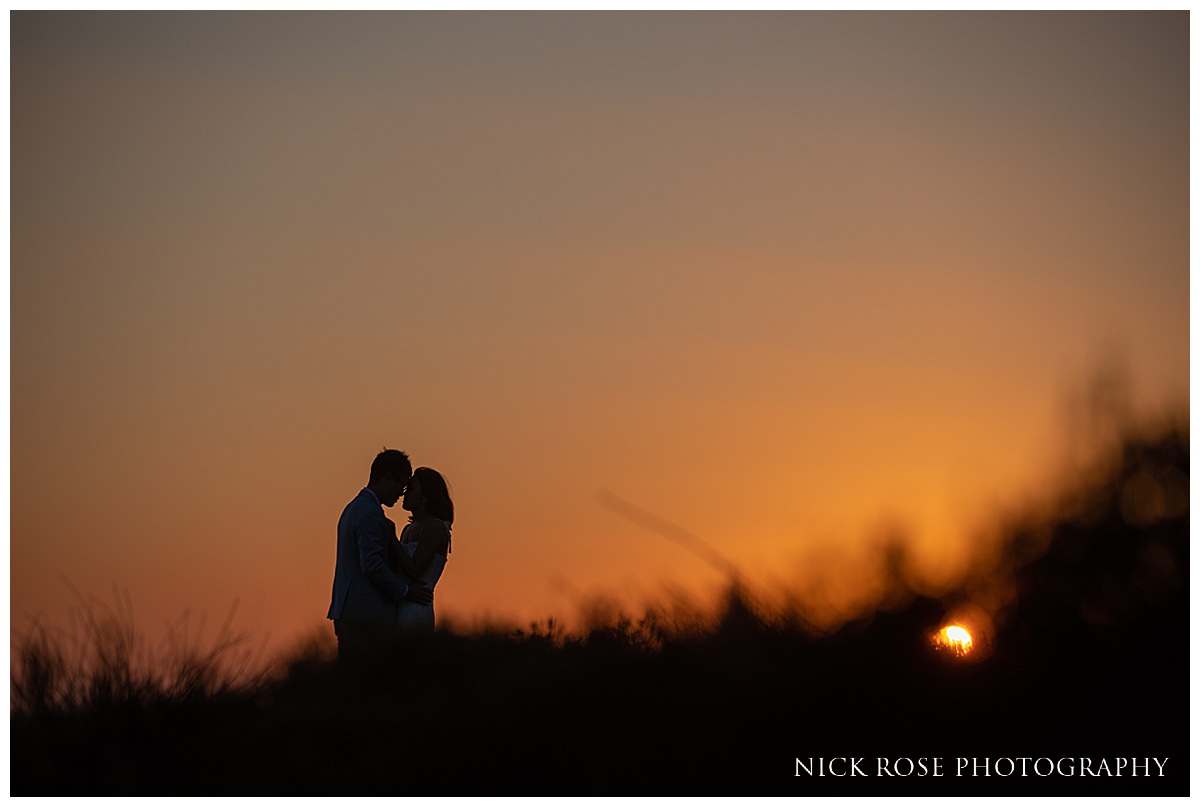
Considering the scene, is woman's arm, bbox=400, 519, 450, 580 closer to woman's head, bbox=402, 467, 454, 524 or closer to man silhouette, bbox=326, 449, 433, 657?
woman's head, bbox=402, 467, 454, 524

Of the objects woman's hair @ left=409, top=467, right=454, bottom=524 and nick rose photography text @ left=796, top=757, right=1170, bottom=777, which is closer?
nick rose photography text @ left=796, top=757, right=1170, bottom=777

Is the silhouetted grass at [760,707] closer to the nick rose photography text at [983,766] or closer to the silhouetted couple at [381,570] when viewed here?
the nick rose photography text at [983,766]

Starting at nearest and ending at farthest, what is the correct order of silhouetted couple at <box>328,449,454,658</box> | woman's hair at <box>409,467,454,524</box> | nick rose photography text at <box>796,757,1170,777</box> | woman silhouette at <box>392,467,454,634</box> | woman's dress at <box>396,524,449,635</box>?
nick rose photography text at <box>796,757,1170,777</box> → silhouetted couple at <box>328,449,454,658</box> → woman's dress at <box>396,524,449,635</box> → woman silhouette at <box>392,467,454,634</box> → woman's hair at <box>409,467,454,524</box>

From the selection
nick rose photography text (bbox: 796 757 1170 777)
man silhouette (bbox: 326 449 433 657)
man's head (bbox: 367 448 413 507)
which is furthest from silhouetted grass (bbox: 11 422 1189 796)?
man's head (bbox: 367 448 413 507)

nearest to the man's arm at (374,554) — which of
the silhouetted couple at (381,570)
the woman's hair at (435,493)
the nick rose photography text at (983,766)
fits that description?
the silhouetted couple at (381,570)

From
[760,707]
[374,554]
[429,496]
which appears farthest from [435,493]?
[760,707]

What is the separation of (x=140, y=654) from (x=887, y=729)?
158 inches

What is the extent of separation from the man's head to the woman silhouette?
256 mm

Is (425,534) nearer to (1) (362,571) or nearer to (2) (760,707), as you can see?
(1) (362,571)

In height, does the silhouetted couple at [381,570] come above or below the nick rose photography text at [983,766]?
above

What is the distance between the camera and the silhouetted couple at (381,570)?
838 cm

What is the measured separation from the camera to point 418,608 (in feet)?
28.6

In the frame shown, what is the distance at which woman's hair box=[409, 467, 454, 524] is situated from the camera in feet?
29.6

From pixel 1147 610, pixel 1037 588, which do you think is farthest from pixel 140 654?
pixel 1147 610
